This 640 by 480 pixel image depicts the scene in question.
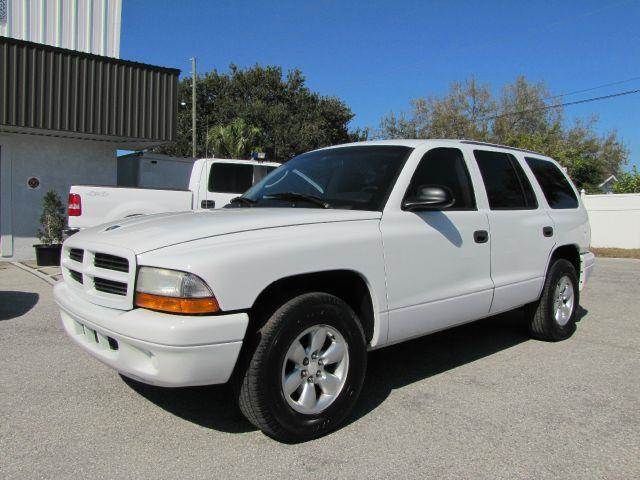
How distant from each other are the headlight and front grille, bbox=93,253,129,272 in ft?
0.61

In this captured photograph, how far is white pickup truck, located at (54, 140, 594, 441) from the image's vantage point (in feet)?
9.01

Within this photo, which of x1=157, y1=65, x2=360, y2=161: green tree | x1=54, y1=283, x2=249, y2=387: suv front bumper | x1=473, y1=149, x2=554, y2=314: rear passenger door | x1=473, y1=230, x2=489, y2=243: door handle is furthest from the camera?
x1=157, y1=65, x2=360, y2=161: green tree

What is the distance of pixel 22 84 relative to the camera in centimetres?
1048

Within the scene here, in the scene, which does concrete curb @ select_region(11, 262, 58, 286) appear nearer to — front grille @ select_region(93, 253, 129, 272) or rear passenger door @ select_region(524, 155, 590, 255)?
front grille @ select_region(93, 253, 129, 272)

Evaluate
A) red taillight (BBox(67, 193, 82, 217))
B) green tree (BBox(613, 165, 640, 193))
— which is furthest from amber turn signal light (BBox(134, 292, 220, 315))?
green tree (BBox(613, 165, 640, 193))

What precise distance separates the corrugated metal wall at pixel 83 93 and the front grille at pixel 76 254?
840 centimetres

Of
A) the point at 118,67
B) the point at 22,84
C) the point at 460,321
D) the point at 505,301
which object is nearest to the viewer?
the point at 460,321

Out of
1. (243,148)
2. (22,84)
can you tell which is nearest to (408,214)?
(22,84)

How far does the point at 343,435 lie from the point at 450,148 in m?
2.37

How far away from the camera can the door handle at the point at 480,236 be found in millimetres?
4168

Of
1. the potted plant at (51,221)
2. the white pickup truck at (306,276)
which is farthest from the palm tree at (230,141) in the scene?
the white pickup truck at (306,276)

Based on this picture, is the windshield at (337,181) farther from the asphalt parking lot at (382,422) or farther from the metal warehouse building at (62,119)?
the metal warehouse building at (62,119)

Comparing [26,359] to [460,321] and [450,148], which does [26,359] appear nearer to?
[460,321]

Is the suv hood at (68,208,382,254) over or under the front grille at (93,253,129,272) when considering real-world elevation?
over
